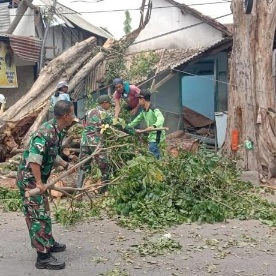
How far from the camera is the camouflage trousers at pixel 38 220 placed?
4.78 metres

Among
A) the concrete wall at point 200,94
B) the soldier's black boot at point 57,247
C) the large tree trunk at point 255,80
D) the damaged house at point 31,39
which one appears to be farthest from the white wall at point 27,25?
the soldier's black boot at point 57,247

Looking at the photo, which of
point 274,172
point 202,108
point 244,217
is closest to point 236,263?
point 244,217

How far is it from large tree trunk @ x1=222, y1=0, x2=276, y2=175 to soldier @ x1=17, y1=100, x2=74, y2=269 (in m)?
5.40

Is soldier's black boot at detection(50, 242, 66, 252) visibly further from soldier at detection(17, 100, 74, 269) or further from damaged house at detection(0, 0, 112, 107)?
damaged house at detection(0, 0, 112, 107)

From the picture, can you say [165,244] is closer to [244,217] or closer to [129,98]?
[244,217]

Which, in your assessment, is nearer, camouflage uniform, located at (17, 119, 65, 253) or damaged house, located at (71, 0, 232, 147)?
camouflage uniform, located at (17, 119, 65, 253)

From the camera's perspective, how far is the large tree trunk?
941 cm

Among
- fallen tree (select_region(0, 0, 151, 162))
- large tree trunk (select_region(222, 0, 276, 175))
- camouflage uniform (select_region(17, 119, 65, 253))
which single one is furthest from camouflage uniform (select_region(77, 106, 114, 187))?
large tree trunk (select_region(222, 0, 276, 175))

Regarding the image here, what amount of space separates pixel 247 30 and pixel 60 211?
5.28 meters

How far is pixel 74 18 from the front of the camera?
1795 centimetres

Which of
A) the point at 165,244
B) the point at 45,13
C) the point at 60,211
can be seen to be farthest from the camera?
the point at 45,13

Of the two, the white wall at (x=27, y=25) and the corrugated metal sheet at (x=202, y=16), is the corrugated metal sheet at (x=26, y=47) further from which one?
the corrugated metal sheet at (x=202, y=16)

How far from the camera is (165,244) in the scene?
538 centimetres

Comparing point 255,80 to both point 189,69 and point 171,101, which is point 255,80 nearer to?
point 171,101
